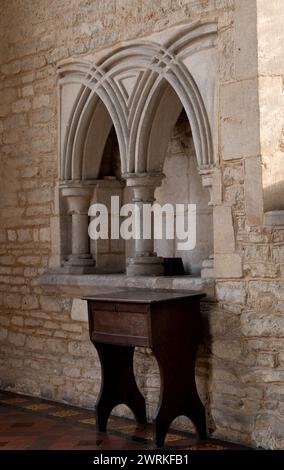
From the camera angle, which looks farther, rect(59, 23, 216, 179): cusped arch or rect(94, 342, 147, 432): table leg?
rect(94, 342, 147, 432): table leg

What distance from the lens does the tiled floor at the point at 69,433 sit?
493cm

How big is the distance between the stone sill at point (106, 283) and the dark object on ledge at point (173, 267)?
20 centimetres

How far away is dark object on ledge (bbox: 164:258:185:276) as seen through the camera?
5.91 metres

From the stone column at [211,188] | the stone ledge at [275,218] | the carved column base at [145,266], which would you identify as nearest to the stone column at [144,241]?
A: the carved column base at [145,266]

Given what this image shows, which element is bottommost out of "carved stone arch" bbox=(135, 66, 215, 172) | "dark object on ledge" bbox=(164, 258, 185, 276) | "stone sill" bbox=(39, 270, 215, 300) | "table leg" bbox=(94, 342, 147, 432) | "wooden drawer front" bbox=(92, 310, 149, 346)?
"table leg" bbox=(94, 342, 147, 432)

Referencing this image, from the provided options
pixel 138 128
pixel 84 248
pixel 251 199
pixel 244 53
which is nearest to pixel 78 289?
pixel 84 248

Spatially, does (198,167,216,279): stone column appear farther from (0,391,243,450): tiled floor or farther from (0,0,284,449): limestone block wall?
(0,391,243,450): tiled floor

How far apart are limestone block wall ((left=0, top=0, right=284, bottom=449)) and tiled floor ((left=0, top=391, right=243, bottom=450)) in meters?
0.22

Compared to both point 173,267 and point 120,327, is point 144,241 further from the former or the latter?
point 120,327

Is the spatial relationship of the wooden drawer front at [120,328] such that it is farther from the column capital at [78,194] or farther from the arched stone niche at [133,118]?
the column capital at [78,194]

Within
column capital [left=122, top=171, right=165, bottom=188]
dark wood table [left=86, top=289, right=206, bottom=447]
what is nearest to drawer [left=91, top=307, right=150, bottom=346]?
dark wood table [left=86, top=289, right=206, bottom=447]

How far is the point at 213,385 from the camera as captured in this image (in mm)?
5141

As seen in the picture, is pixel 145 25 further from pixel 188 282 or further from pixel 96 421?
pixel 96 421

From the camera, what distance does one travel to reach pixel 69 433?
5270 mm
